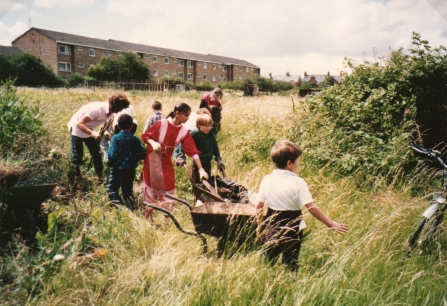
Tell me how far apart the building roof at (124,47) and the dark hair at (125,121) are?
4859cm

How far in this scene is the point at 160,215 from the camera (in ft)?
14.6

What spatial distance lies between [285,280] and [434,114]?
4580 millimetres

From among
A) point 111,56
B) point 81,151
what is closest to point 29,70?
point 111,56

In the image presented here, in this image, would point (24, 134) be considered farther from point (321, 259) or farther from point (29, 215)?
point (321, 259)

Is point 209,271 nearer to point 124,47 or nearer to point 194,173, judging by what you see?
point 194,173

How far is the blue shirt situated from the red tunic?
5.9 inches

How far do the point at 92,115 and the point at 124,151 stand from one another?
1.12 meters

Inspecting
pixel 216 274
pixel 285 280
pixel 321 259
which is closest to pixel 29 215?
pixel 216 274

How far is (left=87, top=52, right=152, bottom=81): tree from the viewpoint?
41.4 meters

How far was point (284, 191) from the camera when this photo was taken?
257 centimetres

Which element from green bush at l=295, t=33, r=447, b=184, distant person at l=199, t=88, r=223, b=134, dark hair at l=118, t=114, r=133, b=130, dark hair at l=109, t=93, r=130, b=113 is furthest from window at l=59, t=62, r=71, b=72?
dark hair at l=118, t=114, r=133, b=130

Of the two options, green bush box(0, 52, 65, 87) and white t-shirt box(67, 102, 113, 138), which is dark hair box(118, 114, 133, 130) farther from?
green bush box(0, 52, 65, 87)

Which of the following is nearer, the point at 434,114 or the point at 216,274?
the point at 216,274

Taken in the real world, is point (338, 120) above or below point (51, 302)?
above
